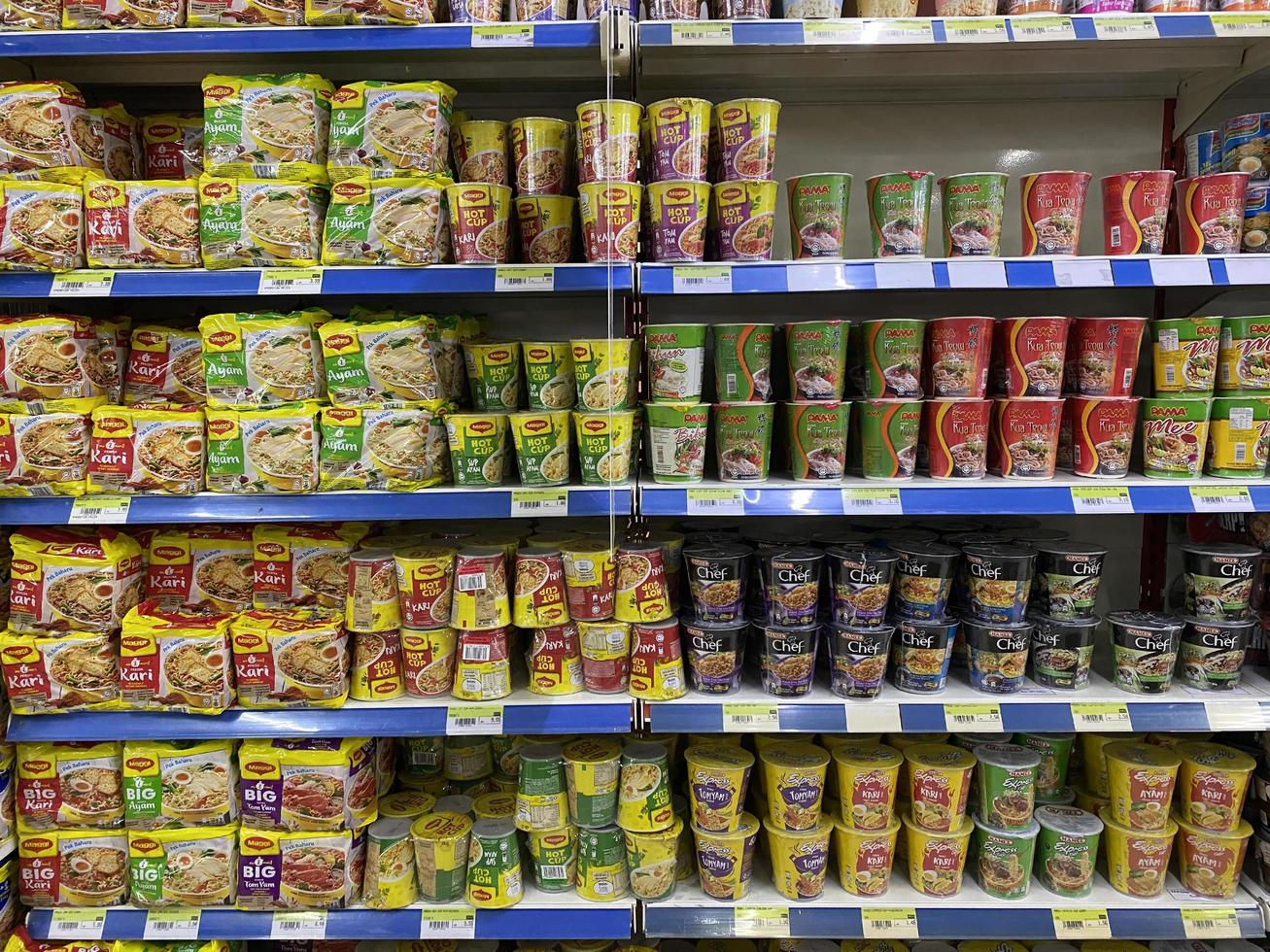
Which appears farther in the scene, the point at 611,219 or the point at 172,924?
the point at 172,924

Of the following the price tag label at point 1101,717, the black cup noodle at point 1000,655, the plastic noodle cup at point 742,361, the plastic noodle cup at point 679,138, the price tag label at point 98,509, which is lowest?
the price tag label at point 1101,717

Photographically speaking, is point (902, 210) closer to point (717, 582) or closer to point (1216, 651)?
point (717, 582)

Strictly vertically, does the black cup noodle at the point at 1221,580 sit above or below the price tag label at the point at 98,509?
below

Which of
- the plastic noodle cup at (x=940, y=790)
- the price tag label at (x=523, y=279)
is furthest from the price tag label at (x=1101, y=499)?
the price tag label at (x=523, y=279)

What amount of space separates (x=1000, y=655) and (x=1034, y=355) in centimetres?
68

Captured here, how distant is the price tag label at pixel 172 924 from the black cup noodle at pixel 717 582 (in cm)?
133

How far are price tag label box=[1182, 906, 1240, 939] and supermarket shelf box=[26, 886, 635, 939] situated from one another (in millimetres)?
1224

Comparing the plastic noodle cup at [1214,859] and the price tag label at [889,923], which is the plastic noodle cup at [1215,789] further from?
the price tag label at [889,923]

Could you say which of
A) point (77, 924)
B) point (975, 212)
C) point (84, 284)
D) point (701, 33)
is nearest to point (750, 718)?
point (975, 212)

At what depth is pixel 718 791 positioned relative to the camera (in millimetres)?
1700

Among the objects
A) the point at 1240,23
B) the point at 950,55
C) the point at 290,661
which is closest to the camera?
the point at 1240,23

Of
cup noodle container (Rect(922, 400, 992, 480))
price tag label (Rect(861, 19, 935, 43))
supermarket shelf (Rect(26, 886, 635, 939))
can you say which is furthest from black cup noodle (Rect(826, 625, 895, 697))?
price tag label (Rect(861, 19, 935, 43))

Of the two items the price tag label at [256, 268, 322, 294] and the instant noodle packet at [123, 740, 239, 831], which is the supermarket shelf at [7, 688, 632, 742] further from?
the price tag label at [256, 268, 322, 294]

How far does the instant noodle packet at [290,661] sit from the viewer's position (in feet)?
5.57
